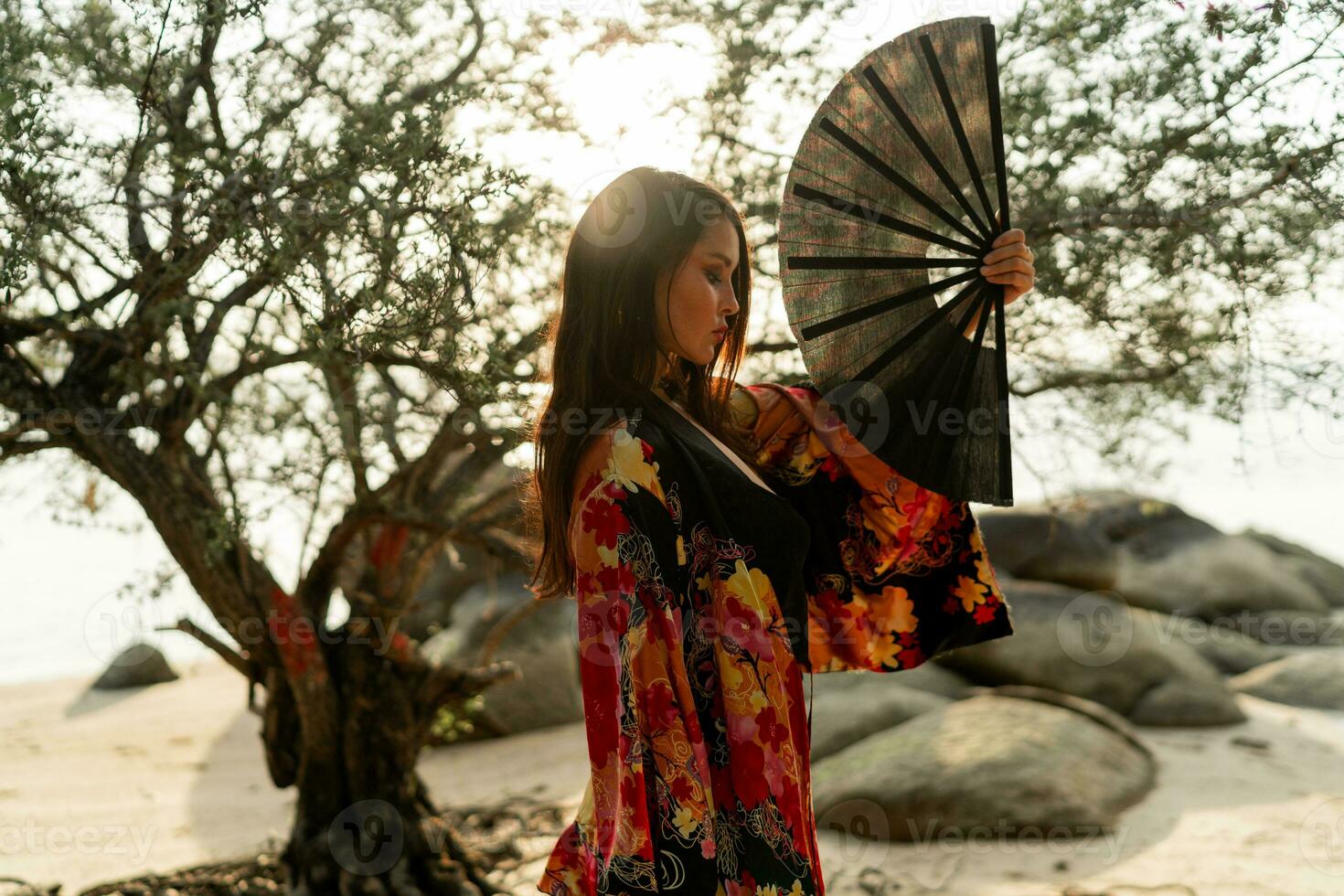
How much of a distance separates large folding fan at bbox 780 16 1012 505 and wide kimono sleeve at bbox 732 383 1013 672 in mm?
111

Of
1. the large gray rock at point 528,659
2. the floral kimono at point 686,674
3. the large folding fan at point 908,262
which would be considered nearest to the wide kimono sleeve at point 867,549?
the large folding fan at point 908,262

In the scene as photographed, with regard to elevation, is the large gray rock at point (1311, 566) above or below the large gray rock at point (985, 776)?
above

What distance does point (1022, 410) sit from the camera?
466cm

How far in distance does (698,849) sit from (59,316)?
9.54 feet

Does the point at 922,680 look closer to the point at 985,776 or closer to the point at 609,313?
the point at 985,776

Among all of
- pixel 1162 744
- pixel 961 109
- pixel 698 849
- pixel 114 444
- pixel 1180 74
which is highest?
pixel 1180 74

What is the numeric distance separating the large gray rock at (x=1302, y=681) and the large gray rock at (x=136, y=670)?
10.4 meters

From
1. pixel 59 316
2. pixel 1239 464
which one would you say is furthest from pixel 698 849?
pixel 59 316

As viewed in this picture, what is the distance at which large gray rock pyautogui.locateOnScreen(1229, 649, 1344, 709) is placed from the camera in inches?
301

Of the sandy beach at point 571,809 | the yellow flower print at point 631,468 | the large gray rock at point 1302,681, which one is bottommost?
the sandy beach at point 571,809

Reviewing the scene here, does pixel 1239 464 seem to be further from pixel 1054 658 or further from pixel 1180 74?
pixel 1054 658

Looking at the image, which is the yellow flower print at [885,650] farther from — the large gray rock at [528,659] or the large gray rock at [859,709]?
the large gray rock at [528,659]

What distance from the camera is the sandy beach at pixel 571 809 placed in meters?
4.82

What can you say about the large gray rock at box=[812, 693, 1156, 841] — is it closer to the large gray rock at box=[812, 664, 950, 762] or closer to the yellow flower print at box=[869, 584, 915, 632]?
the large gray rock at box=[812, 664, 950, 762]
